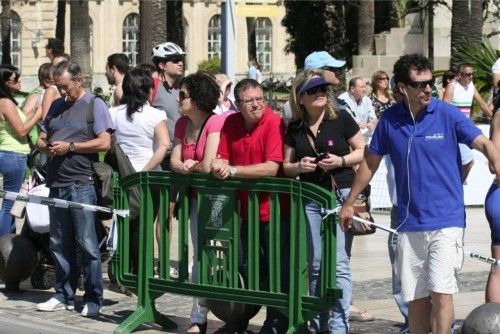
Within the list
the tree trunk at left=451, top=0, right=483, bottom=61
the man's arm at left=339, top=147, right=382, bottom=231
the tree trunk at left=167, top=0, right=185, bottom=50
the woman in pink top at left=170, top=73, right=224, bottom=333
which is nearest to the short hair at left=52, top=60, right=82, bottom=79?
the woman in pink top at left=170, top=73, right=224, bottom=333

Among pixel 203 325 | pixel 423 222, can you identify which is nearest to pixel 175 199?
pixel 203 325

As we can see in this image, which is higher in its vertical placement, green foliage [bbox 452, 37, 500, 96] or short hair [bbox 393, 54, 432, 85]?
short hair [bbox 393, 54, 432, 85]

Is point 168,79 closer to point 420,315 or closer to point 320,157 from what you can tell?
point 320,157

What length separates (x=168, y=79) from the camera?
12.5 m

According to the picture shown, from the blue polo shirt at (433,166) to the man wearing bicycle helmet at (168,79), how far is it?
13.4 feet

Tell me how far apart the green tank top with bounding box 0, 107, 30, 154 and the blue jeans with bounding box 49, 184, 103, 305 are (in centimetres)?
175

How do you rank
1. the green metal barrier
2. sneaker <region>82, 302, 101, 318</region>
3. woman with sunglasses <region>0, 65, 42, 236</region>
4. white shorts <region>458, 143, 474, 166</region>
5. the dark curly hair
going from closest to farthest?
white shorts <region>458, 143, 474, 166</region> < the green metal barrier < the dark curly hair < sneaker <region>82, 302, 101, 318</region> < woman with sunglasses <region>0, 65, 42, 236</region>

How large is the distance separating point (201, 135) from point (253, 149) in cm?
80

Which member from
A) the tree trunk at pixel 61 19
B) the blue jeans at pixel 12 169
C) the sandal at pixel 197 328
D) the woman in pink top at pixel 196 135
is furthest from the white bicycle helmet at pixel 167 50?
the tree trunk at pixel 61 19

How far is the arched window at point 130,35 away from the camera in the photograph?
76812 millimetres

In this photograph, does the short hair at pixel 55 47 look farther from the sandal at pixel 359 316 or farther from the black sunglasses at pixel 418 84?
the black sunglasses at pixel 418 84

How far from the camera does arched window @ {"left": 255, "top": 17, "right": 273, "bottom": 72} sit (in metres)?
80.1

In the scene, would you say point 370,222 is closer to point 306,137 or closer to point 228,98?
point 306,137

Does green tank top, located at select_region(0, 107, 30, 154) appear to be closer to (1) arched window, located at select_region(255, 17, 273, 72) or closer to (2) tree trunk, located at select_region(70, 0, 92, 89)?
(2) tree trunk, located at select_region(70, 0, 92, 89)
